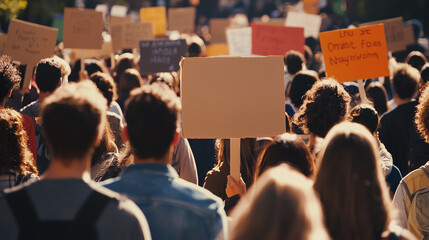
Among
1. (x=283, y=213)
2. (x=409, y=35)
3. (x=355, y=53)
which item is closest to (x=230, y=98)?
(x=283, y=213)

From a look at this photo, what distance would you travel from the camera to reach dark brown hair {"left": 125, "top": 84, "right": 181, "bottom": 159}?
2629 mm

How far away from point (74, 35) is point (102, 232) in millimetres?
7348

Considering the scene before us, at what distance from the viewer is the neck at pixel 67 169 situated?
234cm

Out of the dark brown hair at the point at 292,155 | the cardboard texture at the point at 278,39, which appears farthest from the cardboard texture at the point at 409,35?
the dark brown hair at the point at 292,155

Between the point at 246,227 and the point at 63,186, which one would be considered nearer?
the point at 246,227

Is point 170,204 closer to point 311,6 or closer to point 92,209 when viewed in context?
point 92,209

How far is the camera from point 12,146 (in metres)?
3.39

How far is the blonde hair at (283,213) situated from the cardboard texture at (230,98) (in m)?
1.70

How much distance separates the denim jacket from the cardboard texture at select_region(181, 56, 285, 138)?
3.70 feet

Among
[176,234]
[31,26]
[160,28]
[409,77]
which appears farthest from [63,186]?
[160,28]

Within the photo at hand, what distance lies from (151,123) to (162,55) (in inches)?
266

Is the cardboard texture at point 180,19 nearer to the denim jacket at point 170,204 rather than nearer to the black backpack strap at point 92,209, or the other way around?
the denim jacket at point 170,204

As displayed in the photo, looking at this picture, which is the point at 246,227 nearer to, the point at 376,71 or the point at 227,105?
the point at 227,105

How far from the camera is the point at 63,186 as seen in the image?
2305 millimetres
